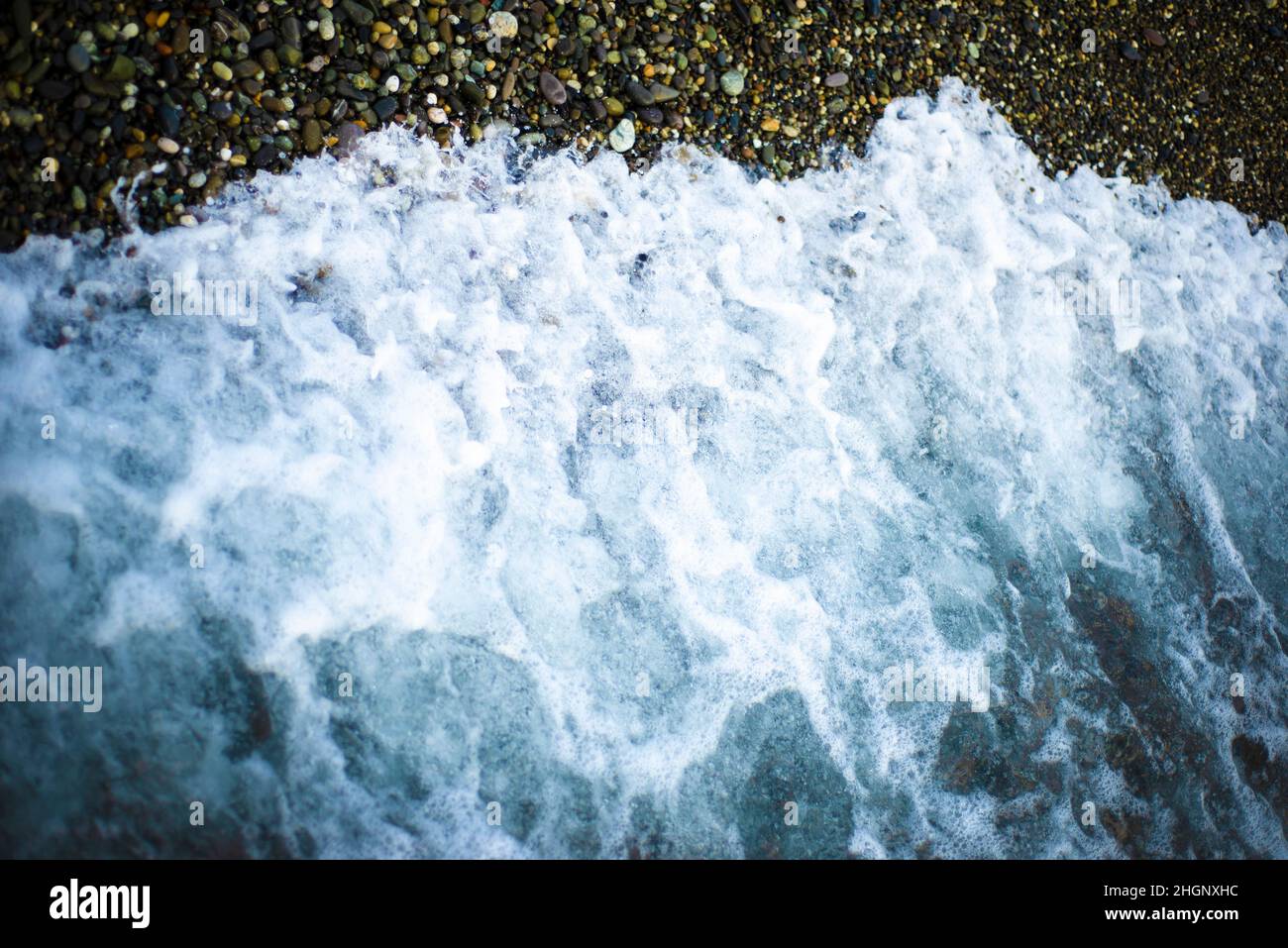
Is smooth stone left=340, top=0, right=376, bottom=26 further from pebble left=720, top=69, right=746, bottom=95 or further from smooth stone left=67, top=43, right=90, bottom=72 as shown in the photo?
pebble left=720, top=69, right=746, bottom=95

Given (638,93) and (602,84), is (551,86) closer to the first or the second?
(602,84)

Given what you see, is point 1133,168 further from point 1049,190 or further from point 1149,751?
point 1149,751

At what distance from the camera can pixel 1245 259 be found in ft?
18.4

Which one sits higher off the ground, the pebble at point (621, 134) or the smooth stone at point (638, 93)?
the smooth stone at point (638, 93)

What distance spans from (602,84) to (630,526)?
2.34 m

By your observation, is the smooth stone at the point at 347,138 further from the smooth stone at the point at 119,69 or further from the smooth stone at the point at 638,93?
the smooth stone at the point at 638,93

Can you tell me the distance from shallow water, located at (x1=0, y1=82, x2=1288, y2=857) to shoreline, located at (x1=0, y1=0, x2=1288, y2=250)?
19 cm

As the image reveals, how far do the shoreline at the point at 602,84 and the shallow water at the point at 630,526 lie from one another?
190 mm

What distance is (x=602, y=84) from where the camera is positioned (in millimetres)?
4383

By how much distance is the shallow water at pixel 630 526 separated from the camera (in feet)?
11.8

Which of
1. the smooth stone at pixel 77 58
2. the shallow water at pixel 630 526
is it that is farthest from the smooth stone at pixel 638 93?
the smooth stone at pixel 77 58

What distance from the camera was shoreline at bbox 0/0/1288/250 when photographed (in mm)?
3703
